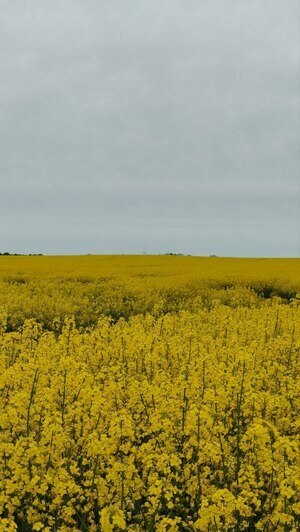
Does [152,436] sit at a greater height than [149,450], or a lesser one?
lesser

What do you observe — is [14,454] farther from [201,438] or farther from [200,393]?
[200,393]

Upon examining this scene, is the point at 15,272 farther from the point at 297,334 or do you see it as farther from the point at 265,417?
the point at 265,417

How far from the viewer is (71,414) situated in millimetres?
5484

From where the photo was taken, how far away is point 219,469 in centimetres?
527

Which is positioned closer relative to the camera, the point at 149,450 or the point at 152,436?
the point at 149,450

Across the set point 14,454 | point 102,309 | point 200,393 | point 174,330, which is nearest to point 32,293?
point 102,309

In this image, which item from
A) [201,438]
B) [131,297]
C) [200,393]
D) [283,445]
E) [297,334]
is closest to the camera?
[283,445]

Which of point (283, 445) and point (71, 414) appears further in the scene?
point (71, 414)

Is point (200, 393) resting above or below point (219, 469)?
above

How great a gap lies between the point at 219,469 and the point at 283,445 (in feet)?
4.33

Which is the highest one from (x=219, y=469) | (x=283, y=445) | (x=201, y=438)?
(x=283, y=445)

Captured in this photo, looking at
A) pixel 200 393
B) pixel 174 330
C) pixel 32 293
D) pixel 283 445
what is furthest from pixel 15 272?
pixel 283 445

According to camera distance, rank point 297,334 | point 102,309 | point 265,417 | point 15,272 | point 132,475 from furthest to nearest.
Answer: point 15,272
point 102,309
point 297,334
point 265,417
point 132,475

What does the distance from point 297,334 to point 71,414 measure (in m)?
7.57
